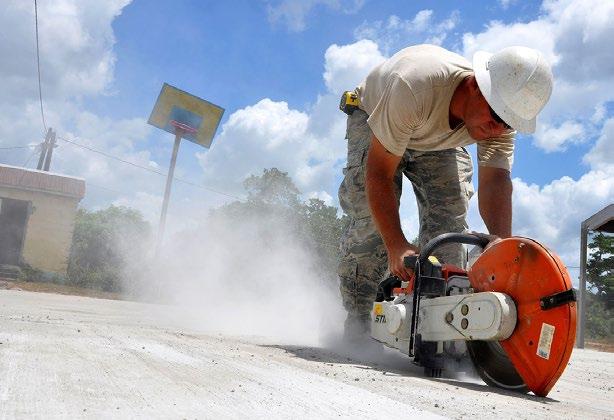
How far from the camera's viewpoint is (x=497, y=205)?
3113 mm

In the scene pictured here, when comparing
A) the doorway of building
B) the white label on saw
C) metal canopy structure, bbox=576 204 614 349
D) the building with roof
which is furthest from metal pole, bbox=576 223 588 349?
the doorway of building

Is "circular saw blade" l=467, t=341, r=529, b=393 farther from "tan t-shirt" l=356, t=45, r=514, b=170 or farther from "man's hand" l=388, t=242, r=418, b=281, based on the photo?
"tan t-shirt" l=356, t=45, r=514, b=170

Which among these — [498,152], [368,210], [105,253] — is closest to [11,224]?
[105,253]

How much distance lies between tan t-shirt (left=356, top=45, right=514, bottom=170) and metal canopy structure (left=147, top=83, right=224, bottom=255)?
16.5 meters

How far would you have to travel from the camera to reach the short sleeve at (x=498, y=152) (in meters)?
3.26

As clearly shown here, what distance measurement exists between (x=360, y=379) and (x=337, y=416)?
2.26ft

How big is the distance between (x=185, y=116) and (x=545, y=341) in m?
18.7

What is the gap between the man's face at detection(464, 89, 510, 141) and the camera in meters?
2.66

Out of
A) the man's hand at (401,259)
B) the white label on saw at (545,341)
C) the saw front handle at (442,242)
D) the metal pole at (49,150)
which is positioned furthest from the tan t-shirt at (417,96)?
the metal pole at (49,150)

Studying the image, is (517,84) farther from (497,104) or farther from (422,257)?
(422,257)

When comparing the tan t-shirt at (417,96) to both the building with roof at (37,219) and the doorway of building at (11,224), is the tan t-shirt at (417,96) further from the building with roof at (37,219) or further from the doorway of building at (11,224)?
the doorway of building at (11,224)

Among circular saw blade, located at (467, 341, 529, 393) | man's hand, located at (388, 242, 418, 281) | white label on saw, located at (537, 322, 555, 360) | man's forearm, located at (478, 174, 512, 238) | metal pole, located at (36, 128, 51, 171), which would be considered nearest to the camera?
white label on saw, located at (537, 322, 555, 360)

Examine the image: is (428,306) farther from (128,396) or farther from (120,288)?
(120,288)

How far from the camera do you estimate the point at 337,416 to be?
1230 mm
